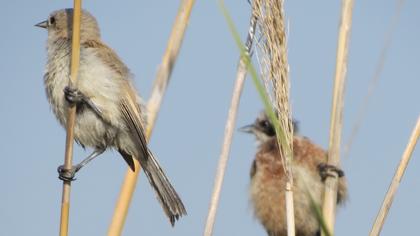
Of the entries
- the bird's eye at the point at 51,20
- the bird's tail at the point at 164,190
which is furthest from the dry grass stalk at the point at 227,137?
the bird's eye at the point at 51,20

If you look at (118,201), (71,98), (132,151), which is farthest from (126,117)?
(118,201)

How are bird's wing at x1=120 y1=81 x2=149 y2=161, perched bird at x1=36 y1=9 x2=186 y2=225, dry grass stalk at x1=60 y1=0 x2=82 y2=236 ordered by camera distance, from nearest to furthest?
1. dry grass stalk at x1=60 y1=0 x2=82 y2=236
2. perched bird at x1=36 y1=9 x2=186 y2=225
3. bird's wing at x1=120 y1=81 x2=149 y2=161

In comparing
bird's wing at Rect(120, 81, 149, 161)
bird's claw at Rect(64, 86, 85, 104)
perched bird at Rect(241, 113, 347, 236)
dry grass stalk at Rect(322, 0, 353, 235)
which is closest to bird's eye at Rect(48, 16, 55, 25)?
bird's wing at Rect(120, 81, 149, 161)

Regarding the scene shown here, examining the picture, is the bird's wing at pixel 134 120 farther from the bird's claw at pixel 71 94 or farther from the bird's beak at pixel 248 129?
the bird's beak at pixel 248 129

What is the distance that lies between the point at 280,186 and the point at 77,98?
2.54 metres

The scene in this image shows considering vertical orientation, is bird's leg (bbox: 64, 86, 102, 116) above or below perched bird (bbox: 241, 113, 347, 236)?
above

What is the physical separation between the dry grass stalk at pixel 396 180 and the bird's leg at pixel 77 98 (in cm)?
163

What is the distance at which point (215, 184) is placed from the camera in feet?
11.6

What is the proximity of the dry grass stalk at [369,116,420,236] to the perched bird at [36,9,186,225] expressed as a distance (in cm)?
127

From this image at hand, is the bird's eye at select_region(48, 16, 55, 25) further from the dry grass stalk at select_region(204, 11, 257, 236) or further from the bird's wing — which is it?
the dry grass stalk at select_region(204, 11, 257, 236)

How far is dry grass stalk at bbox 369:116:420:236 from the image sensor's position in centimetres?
308

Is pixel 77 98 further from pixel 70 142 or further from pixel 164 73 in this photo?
pixel 164 73

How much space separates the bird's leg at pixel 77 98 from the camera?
3818 mm

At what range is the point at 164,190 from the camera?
415cm
